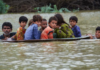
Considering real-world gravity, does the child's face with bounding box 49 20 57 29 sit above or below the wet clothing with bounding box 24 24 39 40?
above

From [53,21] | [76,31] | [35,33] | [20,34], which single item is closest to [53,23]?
[53,21]

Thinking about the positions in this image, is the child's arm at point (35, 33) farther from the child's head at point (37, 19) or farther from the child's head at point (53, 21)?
the child's head at point (53, 21)

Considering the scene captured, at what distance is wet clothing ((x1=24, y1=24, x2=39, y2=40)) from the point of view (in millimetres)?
6980

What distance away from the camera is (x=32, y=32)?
706cm

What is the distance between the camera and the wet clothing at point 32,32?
6.98 metres

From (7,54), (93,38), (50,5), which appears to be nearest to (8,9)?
(50,5)

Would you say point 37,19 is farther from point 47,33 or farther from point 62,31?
point 62,31

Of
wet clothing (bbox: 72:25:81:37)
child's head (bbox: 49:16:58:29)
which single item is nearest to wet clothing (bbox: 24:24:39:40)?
child's head (bbox: 49:16:58:29)

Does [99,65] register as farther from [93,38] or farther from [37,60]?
[93,38]

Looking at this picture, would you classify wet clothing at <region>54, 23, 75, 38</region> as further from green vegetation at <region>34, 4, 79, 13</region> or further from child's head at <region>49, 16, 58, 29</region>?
green vegetation at <region>34, 4, 79, 13</region>

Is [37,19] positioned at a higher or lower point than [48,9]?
lower

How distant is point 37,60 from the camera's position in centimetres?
446

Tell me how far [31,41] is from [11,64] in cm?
285

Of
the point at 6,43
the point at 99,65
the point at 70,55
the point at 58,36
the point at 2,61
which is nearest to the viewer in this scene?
the point at 99,65
